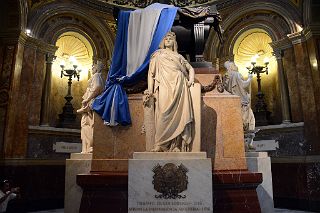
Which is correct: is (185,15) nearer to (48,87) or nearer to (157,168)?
(157,168)

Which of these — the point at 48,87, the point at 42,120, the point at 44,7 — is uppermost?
the point at 44,7

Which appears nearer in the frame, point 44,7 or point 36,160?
point 36,160

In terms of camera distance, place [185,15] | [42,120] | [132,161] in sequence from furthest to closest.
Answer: [42,120] → [185,15] → [132,161]

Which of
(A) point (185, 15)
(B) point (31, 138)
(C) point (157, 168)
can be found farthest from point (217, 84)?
(B) point (31, 138)

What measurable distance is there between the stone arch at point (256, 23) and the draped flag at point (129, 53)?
4.98 metres

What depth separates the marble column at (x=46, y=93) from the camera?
8.49 m

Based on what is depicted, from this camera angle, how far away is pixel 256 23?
965cm

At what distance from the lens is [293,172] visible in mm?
7773

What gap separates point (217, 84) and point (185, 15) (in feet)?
4.94

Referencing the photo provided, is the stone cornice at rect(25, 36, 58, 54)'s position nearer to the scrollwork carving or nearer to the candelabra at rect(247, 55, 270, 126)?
the scrollwork carving

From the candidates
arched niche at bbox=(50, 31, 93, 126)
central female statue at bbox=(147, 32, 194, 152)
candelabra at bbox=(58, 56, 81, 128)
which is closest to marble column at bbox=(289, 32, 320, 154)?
central female statue at bbox=(147, 32, 194, 152)

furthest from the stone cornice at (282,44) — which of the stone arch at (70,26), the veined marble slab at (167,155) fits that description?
the veined marble slab at (167,155)

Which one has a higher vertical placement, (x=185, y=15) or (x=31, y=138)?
(x=185, y=15)

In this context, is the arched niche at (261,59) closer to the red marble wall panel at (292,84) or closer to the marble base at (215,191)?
the red marble wall panel at (292,84)
